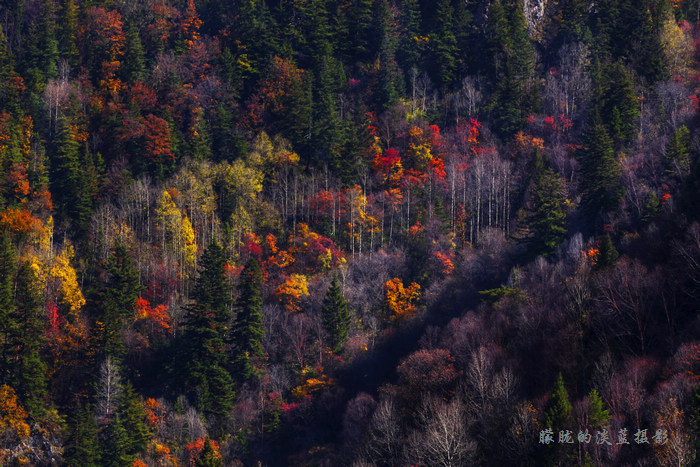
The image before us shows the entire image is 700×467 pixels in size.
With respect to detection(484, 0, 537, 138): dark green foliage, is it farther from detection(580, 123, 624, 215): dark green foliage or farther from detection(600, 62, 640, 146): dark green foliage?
detection(580, 123, 624, 215): dark green foliage

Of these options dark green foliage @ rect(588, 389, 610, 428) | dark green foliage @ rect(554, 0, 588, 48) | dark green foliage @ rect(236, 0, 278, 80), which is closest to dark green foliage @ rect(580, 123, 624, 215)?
dark green foliage @ rect(554, 0, 588, 48)

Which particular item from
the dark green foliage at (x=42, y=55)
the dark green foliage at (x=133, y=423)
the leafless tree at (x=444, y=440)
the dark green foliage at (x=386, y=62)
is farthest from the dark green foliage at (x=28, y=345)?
the dark green foliage at (x=386, y=62)

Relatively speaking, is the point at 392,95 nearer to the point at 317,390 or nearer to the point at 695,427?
the point at 317,390

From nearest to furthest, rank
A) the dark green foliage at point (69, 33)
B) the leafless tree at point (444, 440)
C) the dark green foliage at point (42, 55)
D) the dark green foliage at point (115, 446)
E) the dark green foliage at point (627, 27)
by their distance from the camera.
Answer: the leafless tree at point (444, 440)
the dark green foliage at point (115, 446)
the dark green foliage at point (42, 55)
the dark green foliage at point (627, 27)
the dark green foliage at point (69, 33)

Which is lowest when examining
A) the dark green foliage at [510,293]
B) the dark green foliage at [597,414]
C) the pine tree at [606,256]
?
the dark green foliage at [597,414]

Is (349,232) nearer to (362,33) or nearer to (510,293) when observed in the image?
(510,293)

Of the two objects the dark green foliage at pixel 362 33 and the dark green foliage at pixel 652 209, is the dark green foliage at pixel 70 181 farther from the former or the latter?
the dark green foliage at pixel 652 209

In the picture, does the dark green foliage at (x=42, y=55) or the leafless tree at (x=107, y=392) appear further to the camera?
the dark green foliage at (x=42, y=55)
